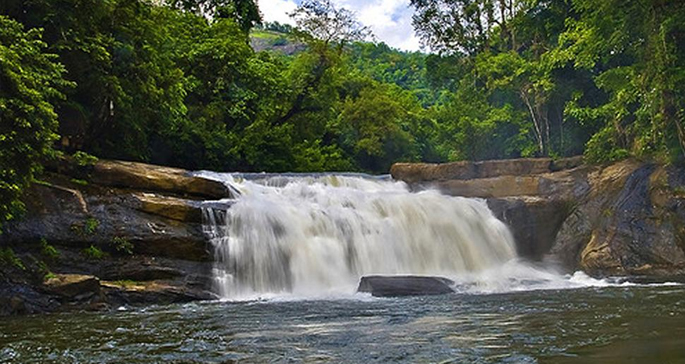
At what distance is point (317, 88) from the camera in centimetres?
2838

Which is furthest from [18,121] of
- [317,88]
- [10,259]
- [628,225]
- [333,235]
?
[317,88]

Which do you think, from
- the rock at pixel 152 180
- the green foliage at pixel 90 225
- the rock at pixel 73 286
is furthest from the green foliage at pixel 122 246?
the rock at pixel 152 180

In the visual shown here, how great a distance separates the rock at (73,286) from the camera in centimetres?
982

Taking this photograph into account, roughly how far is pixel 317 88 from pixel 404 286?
1909 cm

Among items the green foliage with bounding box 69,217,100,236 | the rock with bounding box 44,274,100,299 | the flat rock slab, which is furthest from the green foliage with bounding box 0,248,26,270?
the flat rock slab

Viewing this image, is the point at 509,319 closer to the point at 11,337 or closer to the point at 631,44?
the point at 11,337

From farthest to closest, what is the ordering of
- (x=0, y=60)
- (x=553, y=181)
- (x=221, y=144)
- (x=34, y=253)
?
1. (x=221, y=144)
2. (x=553, y=181)
3. (x=34, y=253)
4. (x=0, y=60)

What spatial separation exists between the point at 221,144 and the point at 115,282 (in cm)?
1306

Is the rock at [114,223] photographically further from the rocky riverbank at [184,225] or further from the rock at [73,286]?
the rock at [73,286]

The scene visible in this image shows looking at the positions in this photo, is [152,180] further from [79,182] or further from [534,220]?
[534,220]

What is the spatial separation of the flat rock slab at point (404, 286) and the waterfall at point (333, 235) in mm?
1363

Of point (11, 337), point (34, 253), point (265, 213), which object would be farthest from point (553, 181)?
point (11, 337)

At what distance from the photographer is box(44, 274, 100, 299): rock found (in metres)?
9.82

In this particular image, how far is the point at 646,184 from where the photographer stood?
15.6 m
